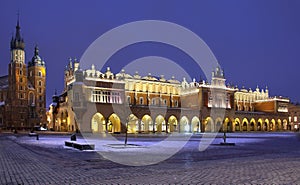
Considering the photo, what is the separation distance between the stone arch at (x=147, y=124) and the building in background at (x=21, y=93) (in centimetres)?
3628

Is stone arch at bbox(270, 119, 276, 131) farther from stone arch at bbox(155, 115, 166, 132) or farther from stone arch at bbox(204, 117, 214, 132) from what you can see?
stone arch at bbox(155, 115, 166, 132)

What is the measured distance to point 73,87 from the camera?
5866 centimetres

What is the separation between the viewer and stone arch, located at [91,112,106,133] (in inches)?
2353

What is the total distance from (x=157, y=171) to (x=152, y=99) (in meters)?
66.9

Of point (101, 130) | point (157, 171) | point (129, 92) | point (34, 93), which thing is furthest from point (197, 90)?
point (157, 171)

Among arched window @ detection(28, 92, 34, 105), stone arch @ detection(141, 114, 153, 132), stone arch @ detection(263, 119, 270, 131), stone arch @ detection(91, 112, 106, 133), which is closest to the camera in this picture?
stone arch @ detection(91, 112, 106, 133)

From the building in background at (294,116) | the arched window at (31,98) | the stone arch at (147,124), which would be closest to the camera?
the stone arch at (147,124)

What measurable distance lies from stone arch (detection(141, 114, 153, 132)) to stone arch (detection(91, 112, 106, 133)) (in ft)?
30.1

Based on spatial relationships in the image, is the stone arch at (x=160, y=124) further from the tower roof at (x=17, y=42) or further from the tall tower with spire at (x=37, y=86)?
the tower roof at (x=17, y=42)

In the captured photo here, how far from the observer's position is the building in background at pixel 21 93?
90438 millimetres

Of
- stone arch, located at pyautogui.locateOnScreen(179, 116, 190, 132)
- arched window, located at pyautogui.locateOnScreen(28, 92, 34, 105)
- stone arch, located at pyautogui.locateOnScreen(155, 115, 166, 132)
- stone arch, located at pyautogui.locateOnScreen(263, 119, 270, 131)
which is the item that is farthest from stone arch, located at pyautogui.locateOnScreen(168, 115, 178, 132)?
arched window, located at pyautogui.locateOnScreen(28, 92, 34, 105)

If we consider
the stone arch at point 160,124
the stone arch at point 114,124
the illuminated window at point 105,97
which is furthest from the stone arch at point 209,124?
the illuminated window at point 105,97

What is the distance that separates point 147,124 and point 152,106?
431 cm

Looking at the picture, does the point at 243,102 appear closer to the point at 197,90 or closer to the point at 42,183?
the point at 197,90
